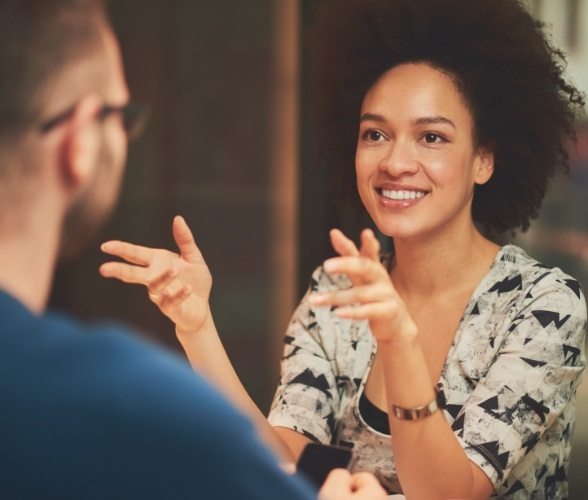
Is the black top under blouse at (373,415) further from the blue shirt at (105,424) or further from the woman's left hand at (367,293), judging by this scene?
the blue shirt at (105,424)

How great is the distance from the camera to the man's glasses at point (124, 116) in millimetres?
1045

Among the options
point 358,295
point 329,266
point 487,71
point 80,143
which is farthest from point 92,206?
point 487,71

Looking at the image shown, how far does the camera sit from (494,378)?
6.62ft

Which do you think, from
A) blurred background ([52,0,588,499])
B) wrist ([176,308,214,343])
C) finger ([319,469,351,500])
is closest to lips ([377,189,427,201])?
wrist ([176,308,214,343])

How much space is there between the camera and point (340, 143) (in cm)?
256

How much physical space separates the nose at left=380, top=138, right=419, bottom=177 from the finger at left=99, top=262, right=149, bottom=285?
58 centimetres

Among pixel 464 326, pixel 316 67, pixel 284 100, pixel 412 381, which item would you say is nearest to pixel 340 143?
pixel 316 67

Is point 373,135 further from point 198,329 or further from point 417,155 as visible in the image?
point 198,329

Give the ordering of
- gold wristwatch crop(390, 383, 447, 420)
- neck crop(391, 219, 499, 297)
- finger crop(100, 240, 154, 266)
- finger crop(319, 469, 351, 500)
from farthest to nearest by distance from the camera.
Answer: neck crop(391, 219, 499, 297)
finger crop(100, 240, 154, 266)
gold wristwatch crop(390, 383, 447, 420)
finger crop(319, 469, 351, 500)

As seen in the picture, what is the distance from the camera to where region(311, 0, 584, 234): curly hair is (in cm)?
227

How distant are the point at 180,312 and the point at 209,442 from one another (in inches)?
42.3

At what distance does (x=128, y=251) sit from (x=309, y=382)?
0.58 metres

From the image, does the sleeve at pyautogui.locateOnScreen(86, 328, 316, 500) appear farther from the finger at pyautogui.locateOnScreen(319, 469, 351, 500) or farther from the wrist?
the wrist

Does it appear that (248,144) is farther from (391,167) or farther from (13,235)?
(13,235)
